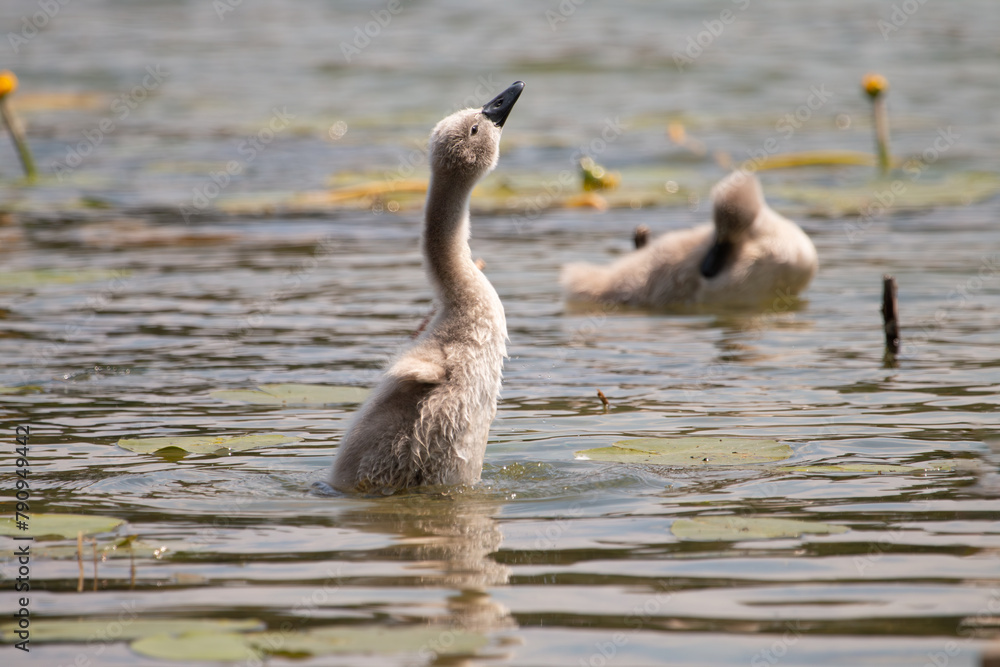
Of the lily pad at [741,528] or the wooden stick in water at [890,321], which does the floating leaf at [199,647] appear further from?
the wooden stick in water at [890,321]

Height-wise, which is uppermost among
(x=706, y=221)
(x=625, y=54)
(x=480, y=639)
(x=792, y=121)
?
(x=625, y=54)

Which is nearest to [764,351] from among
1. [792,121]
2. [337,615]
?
[337,615]

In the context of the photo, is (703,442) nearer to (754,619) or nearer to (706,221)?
(754,619)

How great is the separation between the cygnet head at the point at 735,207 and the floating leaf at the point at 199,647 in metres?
7.14

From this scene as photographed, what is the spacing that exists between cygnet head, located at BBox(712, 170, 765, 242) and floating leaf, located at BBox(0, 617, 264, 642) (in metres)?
6.99

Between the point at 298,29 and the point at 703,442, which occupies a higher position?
the point at 298,29

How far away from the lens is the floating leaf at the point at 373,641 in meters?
4.16

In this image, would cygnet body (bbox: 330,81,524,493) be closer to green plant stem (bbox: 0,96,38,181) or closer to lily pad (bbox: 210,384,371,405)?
lily pad (bbox: 210,384,371,405)

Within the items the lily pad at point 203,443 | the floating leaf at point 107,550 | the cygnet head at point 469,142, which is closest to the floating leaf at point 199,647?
the floating leaf at point 107,550

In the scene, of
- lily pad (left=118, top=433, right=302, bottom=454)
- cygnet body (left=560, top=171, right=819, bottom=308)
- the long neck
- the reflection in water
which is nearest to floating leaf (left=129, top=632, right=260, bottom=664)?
the reflection in water

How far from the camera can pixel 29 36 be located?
31.9 meters

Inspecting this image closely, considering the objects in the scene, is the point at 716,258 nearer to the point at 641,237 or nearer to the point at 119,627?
the point at 641,237

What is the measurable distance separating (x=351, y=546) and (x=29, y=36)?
2964 centimetres

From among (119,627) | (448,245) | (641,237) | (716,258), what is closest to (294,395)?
(448,245)
